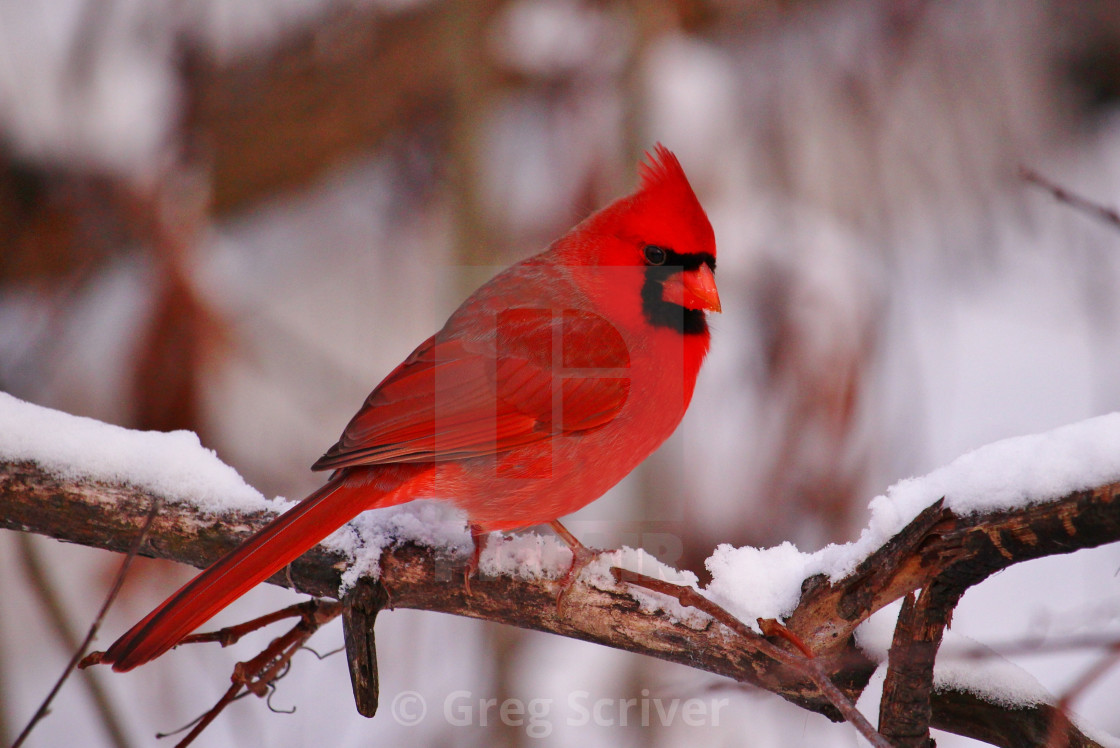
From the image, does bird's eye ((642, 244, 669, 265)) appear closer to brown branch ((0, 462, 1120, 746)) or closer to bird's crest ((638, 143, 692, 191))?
bird's crest ((638, 143, 692, 191))

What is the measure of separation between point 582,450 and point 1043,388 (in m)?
2.52

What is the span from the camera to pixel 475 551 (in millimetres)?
1843

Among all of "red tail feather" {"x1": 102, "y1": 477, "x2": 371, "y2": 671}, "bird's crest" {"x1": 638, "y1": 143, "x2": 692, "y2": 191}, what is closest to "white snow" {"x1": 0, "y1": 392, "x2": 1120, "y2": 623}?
"red tail feather" {"x1": 102, "y1": 477, "x2": 371, "y2": 671}

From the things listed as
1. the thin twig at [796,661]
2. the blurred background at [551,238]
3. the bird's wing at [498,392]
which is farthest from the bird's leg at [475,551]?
the blurred background at [551,238]

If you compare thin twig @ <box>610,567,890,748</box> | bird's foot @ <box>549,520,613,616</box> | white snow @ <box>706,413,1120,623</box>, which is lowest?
thin twig @ <box>610,567,890,748</box>

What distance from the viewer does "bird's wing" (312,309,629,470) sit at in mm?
1849

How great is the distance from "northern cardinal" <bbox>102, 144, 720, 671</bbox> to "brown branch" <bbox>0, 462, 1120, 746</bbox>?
0.12 m

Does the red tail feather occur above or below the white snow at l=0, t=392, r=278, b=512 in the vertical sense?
below

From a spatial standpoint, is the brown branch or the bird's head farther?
the bird's head

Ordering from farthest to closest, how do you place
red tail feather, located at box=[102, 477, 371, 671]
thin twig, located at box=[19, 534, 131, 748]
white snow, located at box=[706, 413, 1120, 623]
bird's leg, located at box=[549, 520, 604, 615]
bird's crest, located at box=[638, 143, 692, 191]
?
thin twig, located at box=[19, 534, 131, 748] → bird's crest, located at box=[638, 143, 692, 191] → bird's leg, located at box=[549, 520, 604, 615] → red tail feather, located at box=[102, 477, 371, 671] → white snow, located at box=[706, 413, 1120, 623]

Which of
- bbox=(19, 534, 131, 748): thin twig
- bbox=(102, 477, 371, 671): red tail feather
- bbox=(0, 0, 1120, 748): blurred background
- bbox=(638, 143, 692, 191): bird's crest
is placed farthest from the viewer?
bbox=(0, 0, 1120, 748): blurred background

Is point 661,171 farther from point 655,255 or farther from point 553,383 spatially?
point 553,383

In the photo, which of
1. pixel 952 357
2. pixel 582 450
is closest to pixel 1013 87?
pixel 952 357

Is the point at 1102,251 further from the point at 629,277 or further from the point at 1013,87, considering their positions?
the point at 629,277
